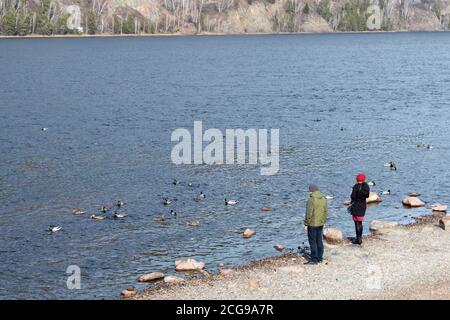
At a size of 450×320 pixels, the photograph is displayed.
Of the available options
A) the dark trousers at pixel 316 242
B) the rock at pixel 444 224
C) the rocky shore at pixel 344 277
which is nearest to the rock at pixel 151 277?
the rocky shore at pixel 344 277

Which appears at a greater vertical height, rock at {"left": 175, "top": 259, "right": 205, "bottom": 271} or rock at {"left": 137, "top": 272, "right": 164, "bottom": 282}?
rock at {"left": 175, "top": 259, "right": 205, "bottom": 271}

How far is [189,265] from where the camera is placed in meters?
33.1

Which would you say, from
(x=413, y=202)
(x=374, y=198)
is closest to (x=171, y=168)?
(x=374, y=198)

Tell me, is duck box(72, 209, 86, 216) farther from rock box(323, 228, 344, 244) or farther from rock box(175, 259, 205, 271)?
rock box(323, 228, 344, 244)

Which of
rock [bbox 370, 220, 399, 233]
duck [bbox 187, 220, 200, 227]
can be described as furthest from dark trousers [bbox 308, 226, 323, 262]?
duck [bbox 187, 220, 200, 227]

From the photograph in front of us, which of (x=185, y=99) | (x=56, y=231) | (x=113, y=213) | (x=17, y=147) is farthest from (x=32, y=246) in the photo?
(x=185, y=99)

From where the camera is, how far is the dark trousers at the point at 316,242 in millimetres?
30839

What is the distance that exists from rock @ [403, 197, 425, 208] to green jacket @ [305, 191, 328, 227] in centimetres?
1555

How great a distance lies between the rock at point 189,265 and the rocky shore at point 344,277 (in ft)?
3.72

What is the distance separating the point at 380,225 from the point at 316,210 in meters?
9.83

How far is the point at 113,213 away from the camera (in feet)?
141

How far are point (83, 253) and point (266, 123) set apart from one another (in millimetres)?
42776

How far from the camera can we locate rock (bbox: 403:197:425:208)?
44156 millimetres
